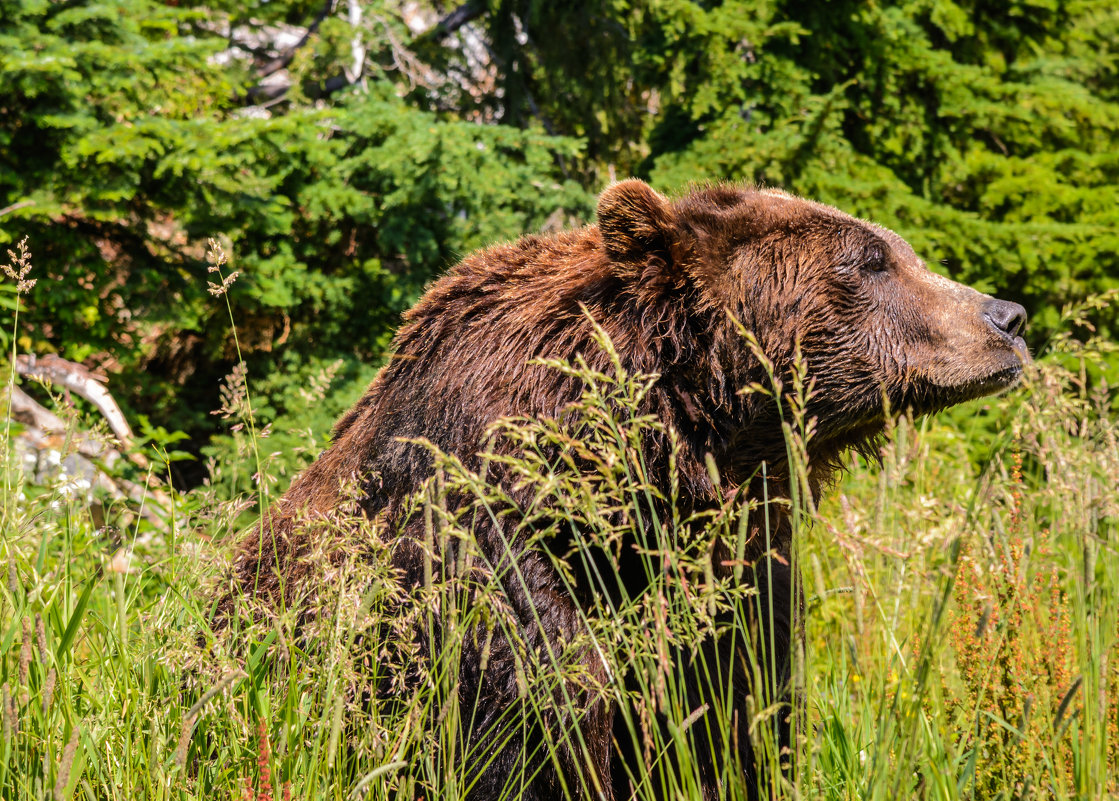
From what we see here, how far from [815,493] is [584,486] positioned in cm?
180

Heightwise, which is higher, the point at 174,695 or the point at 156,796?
the point at 174,695

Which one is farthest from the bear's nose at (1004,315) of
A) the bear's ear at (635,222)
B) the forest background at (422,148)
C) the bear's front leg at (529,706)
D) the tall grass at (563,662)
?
the forest background at (422,148)

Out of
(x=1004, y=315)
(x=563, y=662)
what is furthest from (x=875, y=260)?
(x=563, y=662)

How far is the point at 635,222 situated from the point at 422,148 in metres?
5.43

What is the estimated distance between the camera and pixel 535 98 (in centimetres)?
1031

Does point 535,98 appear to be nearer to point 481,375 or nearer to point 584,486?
point 481,375

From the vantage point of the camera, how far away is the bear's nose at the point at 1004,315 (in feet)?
9.41

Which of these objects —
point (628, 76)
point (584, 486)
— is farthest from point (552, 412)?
point (628, 76)

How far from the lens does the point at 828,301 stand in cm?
291

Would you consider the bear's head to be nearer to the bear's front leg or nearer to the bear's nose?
the bear's nose

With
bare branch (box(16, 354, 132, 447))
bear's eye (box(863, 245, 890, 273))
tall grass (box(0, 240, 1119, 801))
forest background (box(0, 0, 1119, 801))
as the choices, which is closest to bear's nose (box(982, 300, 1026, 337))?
bear's eye (box(863, 245, 890, 273))

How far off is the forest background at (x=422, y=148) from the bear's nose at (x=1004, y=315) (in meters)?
4.53

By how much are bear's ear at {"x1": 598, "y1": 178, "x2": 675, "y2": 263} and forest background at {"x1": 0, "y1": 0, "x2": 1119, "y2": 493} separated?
4475mm

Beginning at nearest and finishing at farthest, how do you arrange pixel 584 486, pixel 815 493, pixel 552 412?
pixel 584 486 → pixel 552 412 → pixel 815 493
